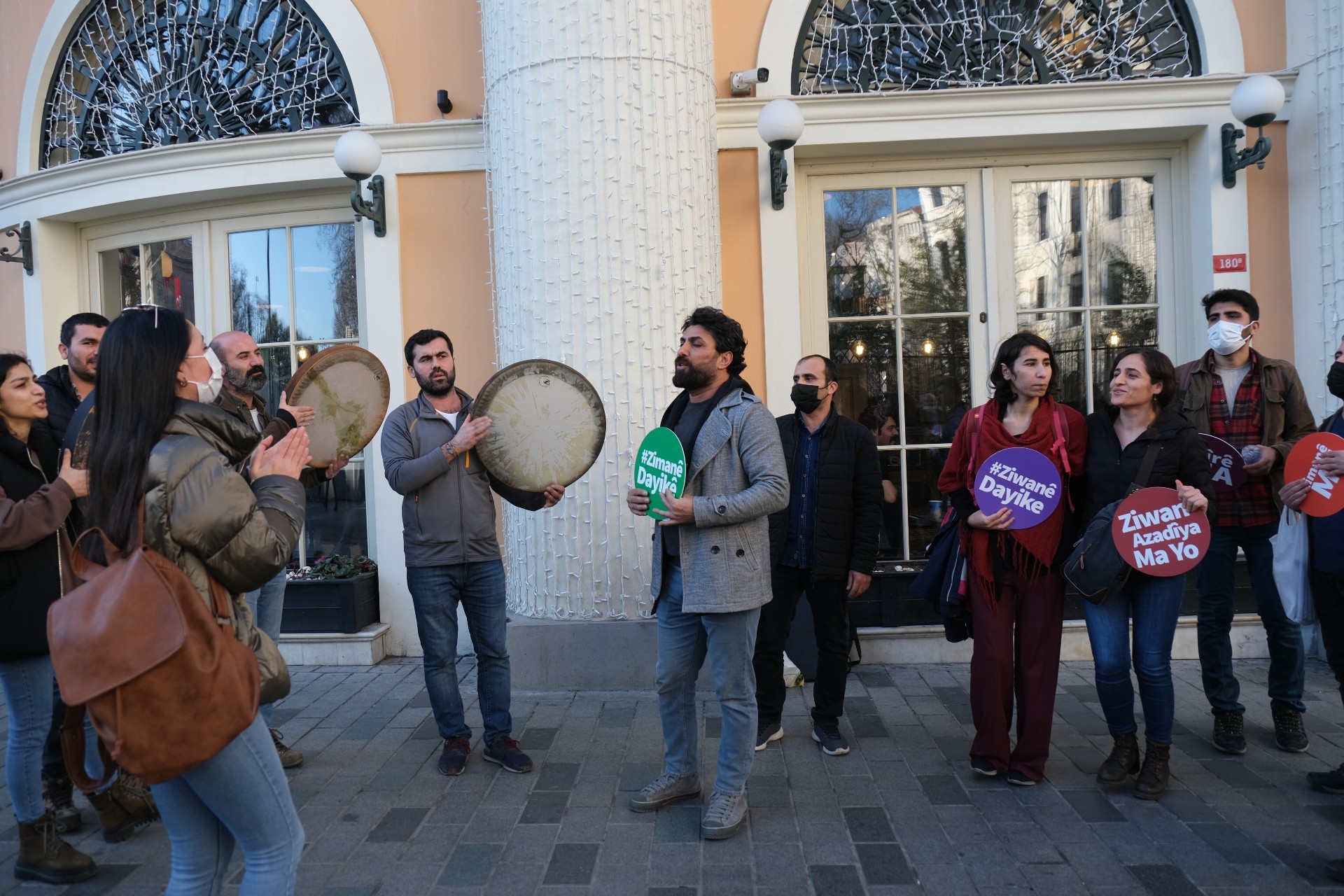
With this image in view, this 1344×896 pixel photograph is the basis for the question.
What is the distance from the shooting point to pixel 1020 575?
3740mm

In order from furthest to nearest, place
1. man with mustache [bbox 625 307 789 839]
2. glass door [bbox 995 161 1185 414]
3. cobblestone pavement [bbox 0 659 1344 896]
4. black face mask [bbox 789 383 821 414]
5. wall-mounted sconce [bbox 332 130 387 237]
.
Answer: glass door [bbox 995 161 1185 414] < wall-mounted sconce [bbox 332 130 387 237] < black face mask [bbox 789 383 821 414] < man with mustache [bbox 625 307 789 839] < cobblestone pavement [bbox 0 659 1344 896]

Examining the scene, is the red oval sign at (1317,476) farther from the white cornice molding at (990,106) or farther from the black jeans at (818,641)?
the white cornice molding at (990,106)

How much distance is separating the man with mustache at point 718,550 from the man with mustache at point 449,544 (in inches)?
30.1

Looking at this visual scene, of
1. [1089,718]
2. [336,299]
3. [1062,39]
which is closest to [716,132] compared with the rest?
[1062,39]

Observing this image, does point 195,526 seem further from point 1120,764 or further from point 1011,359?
point 1120,764

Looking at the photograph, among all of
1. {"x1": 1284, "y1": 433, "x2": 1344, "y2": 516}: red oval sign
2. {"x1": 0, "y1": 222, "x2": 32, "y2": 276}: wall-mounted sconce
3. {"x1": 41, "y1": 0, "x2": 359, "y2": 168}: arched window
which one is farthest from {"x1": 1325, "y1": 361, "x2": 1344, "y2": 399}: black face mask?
{"x1": 0, "y1": 222, "x2": 32, "y2": 276}: wall-mounted sconce

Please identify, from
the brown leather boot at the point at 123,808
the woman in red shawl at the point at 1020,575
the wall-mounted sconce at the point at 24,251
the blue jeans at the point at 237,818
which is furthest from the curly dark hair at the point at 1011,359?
the wall-mounted sconce at the point at 24,251

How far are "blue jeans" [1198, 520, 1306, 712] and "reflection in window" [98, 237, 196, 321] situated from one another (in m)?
6.45

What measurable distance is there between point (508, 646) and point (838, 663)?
6.23ft

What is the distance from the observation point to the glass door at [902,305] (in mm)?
5941

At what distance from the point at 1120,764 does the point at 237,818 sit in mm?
3243

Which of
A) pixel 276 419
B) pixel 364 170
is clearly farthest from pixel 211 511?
pixel 364 170

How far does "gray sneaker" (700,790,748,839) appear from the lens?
3289 mm

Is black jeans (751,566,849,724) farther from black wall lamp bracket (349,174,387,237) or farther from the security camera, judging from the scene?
black wall lamp bracket (349,174,387,237)
